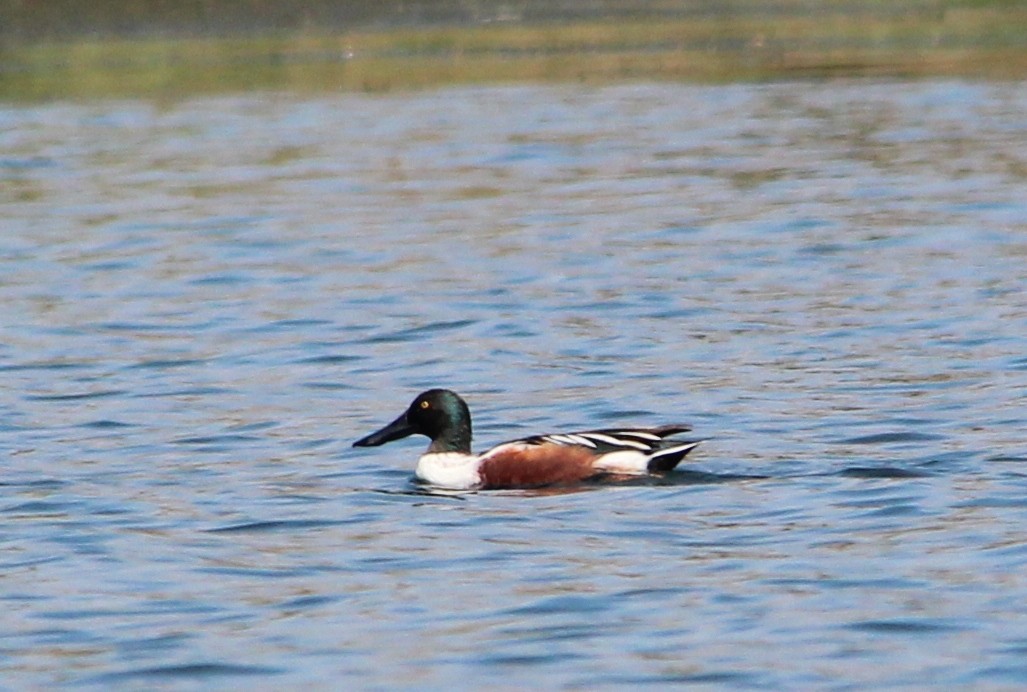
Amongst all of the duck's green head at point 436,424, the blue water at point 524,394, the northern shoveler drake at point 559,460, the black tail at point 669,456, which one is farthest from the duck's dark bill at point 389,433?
the black tail at point 669,456

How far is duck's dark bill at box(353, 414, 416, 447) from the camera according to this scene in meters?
11.2

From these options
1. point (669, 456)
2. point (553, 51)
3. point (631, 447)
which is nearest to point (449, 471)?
point (631, 447)

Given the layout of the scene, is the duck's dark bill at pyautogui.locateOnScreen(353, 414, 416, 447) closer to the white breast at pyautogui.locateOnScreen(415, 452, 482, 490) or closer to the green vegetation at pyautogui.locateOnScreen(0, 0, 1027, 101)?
the white breast at pyautogui.locateOnScreen(415, 452, 482, 490)

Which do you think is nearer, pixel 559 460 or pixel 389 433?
pixel 559 460

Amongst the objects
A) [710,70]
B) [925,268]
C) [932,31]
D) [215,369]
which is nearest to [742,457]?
[215,369]

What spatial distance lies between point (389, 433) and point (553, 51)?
2194cm

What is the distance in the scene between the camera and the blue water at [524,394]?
785 centimetres

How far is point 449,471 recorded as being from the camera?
35.2ft

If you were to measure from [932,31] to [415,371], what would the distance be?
67.8 feet

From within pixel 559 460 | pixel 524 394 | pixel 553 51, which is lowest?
pixel 524 394

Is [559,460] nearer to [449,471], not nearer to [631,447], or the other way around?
[631,447]

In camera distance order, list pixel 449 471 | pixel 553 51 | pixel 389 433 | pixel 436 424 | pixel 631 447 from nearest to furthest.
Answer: pixel 631 447 → pixel 449 471 → pixel 436 424 → pixel 389 433 → pixel 553 51

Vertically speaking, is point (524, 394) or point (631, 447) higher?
point (631, 447)

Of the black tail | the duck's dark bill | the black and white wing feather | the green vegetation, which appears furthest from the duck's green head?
the green vegetation
